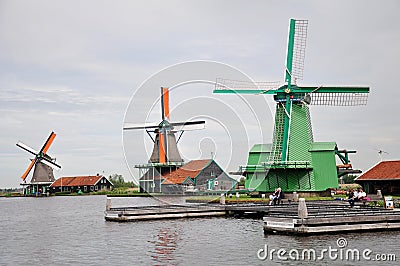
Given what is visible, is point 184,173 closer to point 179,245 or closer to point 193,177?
point 193,177

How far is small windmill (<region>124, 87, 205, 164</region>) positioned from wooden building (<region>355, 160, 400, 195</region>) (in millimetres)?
26080

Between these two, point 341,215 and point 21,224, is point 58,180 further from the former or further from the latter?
point 341,215

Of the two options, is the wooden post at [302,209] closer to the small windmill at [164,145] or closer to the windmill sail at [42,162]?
the small windmill at [164,145]

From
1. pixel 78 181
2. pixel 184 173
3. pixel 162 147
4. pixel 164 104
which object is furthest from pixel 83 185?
pixel 164 104

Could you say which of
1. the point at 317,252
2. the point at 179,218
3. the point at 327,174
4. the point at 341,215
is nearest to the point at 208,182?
the point at 327,174

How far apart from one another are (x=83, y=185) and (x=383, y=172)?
222 ft

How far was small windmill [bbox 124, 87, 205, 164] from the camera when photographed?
69625 mm

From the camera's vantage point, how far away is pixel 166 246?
70.3ft

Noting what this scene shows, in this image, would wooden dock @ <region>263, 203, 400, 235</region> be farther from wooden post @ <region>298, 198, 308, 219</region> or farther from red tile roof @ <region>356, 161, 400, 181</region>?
red tile roof @ <region>356, 161, 400, 181</region>

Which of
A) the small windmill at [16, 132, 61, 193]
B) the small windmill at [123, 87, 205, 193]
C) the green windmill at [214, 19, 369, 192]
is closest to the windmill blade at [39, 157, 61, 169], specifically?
the small windmill at [16, 132, 61, 193]

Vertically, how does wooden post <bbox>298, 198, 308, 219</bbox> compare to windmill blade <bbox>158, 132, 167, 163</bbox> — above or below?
below

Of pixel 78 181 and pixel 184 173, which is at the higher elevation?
pixel 184 173

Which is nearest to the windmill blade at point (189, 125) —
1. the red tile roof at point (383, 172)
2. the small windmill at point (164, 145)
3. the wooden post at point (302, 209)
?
the small windmill at point (164, 145)

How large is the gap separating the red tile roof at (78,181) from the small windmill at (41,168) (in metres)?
3.30
